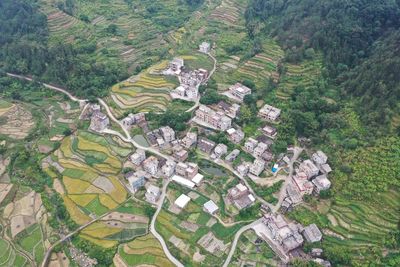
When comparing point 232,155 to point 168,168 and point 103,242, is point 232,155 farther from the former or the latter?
point 103,242

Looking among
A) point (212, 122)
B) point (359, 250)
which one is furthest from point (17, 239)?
point (359, 250)

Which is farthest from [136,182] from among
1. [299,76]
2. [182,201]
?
[299,76]

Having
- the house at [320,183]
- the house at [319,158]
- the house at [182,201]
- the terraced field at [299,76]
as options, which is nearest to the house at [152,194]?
the house at [182,201]

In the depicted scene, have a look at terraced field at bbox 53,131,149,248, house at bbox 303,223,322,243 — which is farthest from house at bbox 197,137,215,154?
house at bbox 303,223,322,243

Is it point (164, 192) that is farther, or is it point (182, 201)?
point (164, 192)

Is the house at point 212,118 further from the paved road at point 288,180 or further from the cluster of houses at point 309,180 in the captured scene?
the cluster of houses at point 309,180

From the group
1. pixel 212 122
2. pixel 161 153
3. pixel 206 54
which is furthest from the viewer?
pixel 206 54

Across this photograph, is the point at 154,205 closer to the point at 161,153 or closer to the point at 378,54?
the point at 161,153
